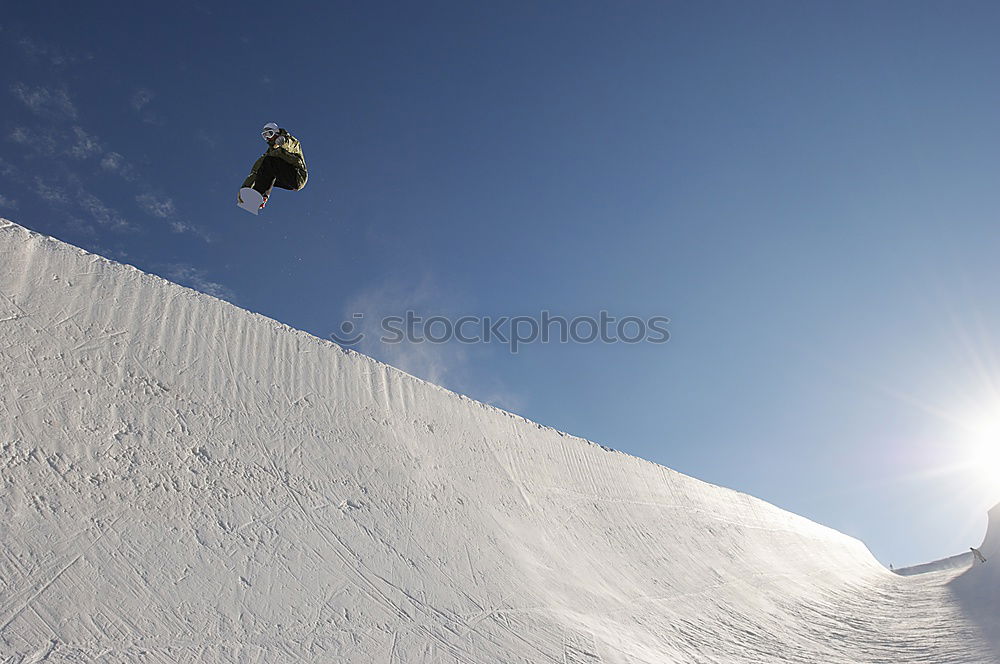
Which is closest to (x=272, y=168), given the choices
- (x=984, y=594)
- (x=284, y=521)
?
(x=284, y=521)

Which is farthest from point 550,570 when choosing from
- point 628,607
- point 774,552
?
point 774,552

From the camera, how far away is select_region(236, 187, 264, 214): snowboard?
609 centimetres

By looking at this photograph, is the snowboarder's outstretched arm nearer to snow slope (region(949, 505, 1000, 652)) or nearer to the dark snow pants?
the dark snow pants

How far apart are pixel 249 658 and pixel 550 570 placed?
339 cm

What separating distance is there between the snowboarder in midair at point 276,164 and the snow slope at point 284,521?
1.35 m

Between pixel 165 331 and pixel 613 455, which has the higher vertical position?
pixel 613 455

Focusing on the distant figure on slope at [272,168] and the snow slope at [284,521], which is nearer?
the snow slope at [284,521]

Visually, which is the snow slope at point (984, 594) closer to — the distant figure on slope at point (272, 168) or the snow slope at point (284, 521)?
the snow slope at point (284, 521)

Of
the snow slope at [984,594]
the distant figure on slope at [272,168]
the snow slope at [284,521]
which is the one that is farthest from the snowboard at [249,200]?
the snow slope at [984,594]

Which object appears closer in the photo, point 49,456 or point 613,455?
point 49,456

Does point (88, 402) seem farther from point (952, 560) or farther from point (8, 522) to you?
point (952, 560)

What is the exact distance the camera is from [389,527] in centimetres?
540

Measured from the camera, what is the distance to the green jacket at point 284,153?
20.3ft

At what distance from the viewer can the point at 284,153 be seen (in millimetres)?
6184
